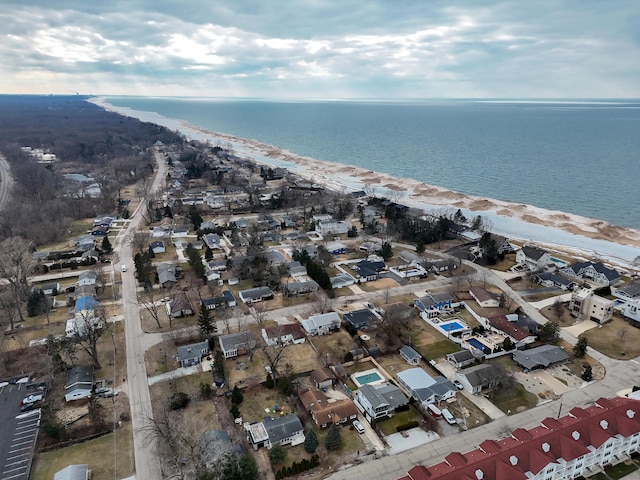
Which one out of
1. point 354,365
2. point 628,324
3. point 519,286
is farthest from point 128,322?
point 628,324

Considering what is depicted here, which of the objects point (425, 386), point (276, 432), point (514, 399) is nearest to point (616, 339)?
point (514, 399)

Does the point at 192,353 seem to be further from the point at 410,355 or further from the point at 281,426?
the point at 410,355

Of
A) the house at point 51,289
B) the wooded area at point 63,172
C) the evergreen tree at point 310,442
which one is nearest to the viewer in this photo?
the evergreen tree at point 310,442

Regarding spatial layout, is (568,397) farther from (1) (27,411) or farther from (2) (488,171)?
(2) (488,171)

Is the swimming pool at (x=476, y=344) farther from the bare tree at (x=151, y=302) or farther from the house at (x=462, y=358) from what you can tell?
the bare tree at (x=151, y=302)

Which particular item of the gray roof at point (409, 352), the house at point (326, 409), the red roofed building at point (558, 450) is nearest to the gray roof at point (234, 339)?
the house at point (326, 409)

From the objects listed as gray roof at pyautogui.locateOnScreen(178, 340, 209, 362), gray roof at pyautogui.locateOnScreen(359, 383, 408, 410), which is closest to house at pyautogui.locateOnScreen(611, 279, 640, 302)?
gray roof at pyautogui.locateOnScreen(359, 383, 408, 410)
